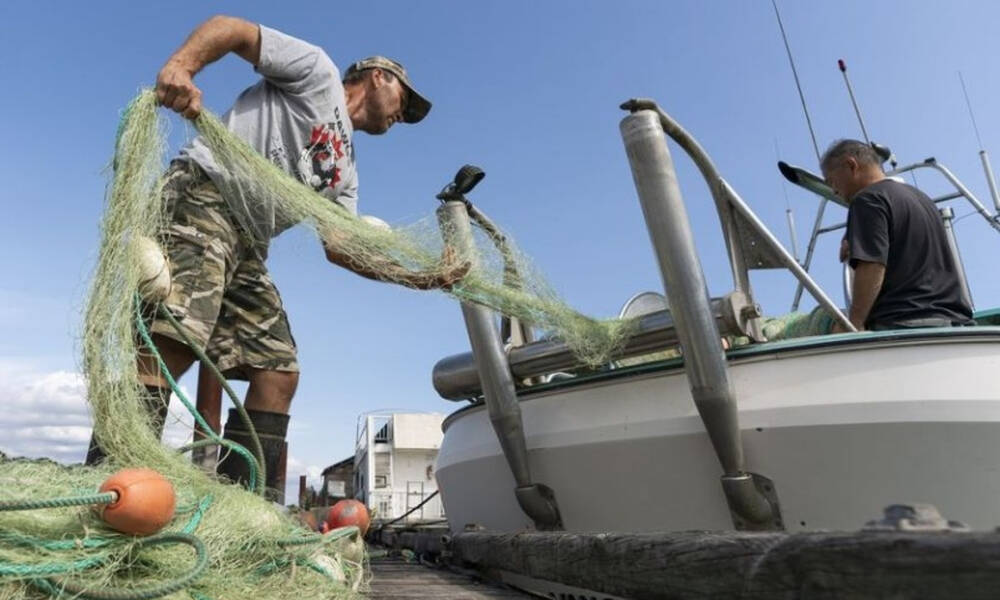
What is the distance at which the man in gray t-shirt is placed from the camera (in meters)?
2.70

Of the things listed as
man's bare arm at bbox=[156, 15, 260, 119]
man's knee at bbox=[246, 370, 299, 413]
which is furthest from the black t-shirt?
man's bare arm at bbox=[156, 15, 260, 119]

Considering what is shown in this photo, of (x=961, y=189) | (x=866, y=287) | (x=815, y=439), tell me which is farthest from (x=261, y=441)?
(x=961, y=189)

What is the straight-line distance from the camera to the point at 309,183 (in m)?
3.13

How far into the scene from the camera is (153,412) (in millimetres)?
2439

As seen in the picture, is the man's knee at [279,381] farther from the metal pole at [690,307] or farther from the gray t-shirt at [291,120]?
the metal pole at [690,307]

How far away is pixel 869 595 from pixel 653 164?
76.5 inches

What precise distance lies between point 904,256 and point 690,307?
1181mm

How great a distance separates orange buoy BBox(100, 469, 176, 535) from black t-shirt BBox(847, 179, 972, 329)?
275cm

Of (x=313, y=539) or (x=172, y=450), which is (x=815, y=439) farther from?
(x=172, y=450)

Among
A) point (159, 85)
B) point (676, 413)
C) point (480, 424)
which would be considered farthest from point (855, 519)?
point (159, 85)

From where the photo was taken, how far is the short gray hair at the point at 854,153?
11.9 feet

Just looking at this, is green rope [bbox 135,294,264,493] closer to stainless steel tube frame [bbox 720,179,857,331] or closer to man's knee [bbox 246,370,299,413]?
man's knee [bbox 246,370,299,413]

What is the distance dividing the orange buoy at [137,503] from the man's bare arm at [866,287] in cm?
271

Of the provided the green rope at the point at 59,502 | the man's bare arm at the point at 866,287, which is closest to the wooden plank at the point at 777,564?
the green rope at the point at 59,502
